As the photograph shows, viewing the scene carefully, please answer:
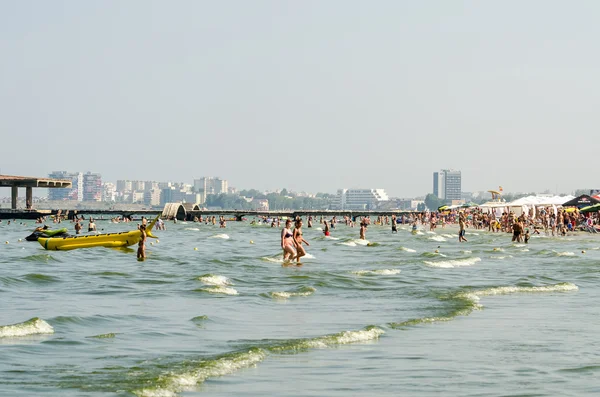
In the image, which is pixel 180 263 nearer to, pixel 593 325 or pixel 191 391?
pixel 593 325

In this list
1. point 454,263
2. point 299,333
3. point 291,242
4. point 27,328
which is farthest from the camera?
point 454,263

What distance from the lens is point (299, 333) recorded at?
537 inches

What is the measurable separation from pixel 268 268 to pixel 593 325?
15.9m

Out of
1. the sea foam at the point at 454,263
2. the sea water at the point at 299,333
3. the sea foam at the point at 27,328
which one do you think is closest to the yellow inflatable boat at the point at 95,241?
the sea water at the point at 299,333

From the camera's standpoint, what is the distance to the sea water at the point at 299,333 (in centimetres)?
969

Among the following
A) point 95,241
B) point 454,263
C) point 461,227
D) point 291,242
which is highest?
point 461,227

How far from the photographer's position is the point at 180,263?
3259 centimetres

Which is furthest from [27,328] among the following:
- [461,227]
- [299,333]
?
[461,227]

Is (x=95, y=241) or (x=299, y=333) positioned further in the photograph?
(x=95, y=241)

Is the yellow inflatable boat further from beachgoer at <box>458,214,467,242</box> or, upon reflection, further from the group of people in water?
beachgoer at <box>458,214,467,242</box>

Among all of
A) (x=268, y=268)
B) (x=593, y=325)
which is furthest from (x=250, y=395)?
(x=268, y=268)

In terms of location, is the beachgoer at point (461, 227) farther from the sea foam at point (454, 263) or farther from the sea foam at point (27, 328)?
the sea foam at point (27, 328)

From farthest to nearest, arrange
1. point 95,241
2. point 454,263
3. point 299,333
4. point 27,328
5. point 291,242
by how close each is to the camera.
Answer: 1. point 95,241
2. point 454,263
3. point 291,242
4. point 299,333
5. point 27,328

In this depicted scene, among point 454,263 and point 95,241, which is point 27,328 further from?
point 95,241
